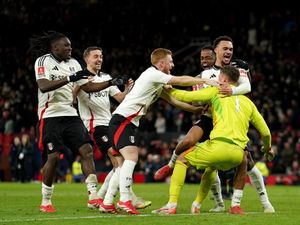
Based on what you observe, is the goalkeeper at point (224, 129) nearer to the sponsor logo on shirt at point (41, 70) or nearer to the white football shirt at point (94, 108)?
the sponsor logo on shirt at point (41, 70)

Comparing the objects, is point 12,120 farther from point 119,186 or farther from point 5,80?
point 119,186

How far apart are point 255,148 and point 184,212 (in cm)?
1700

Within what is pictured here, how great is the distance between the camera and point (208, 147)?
12.3m

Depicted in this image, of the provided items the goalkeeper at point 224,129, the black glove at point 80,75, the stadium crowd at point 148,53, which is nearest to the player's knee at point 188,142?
the goalkeeper at point 224,129

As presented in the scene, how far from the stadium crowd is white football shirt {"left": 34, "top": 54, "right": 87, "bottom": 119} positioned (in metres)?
16.7

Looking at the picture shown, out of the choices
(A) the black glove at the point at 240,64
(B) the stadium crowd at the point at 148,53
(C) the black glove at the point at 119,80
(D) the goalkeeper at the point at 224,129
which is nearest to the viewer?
(D) the goalkeeper at the point at 224,129

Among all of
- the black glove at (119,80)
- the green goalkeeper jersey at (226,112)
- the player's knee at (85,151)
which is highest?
the black glove at (119,80)

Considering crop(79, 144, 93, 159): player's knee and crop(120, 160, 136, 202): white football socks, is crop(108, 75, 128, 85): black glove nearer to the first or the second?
crop(120, 160, 136, 202): white football socks

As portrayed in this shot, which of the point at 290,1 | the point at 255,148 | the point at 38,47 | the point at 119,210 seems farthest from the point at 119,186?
the point at 290,1

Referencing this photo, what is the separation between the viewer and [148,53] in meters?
38.3

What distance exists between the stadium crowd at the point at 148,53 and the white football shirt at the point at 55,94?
1670cm

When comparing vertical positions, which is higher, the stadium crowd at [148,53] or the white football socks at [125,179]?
the stadium crowd at [148,53]

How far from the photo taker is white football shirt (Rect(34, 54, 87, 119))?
13859 millimetres

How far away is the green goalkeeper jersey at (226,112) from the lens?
12352 millimetres
